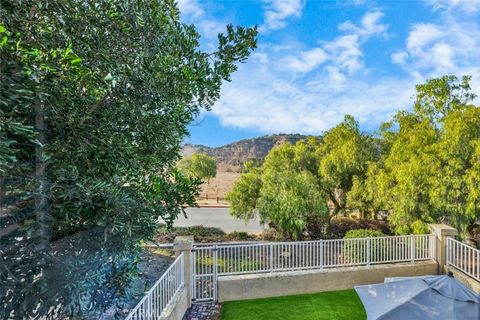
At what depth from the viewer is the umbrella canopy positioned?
427 cm

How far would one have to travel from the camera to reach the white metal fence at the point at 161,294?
3842 mm

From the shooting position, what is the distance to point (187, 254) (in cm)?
650

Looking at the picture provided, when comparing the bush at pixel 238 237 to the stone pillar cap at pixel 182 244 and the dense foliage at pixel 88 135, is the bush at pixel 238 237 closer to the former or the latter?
the stone pillar cap at pixel 182 244

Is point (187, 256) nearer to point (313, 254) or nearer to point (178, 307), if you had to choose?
point (178, 307)

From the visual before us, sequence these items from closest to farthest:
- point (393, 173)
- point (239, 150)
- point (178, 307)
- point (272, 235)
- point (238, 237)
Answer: point (178, 307), point (393, 173), point (272, 235), point (238, 237), point (239, 150)

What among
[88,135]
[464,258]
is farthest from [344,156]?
[88,135]

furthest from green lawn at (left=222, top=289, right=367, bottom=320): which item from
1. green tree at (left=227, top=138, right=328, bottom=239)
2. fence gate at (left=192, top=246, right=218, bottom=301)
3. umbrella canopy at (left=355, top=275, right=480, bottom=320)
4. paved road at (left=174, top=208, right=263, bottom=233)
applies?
paved road at (left=174, top=208, right=263, bottom=233)

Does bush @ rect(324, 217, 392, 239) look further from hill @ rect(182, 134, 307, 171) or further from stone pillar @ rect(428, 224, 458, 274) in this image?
hill @ rect(182, 134, 307, 171)

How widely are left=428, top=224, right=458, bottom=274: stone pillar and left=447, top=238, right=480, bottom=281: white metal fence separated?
3.9 inches

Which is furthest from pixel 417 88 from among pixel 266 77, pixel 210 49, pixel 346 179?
pixel 210 49

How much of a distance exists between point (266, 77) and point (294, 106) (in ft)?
16.7

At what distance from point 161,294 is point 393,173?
26.3 feet

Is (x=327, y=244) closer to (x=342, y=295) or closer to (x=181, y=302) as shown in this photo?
(x=342, y=295)

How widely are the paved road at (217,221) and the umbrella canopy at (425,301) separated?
10180 millimetres
